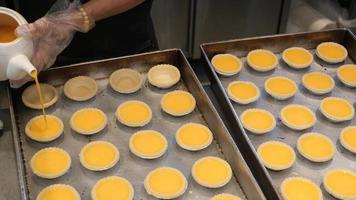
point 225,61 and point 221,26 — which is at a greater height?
point 225,61

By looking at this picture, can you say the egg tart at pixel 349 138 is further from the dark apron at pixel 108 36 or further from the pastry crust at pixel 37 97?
the pastry crust at pixel 37 97

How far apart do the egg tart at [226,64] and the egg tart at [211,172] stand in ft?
1.25

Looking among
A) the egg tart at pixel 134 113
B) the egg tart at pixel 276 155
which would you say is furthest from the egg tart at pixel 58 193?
the egg tart at pixel 276 155

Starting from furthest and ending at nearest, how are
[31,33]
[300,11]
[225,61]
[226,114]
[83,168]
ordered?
[300,11]
[225,61]
[226,114]
[83,168]
[31,33]

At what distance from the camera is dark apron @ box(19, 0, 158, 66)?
5.24 feet

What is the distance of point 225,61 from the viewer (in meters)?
1.60

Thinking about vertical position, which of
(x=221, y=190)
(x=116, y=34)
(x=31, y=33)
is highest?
(x=31, y=33)

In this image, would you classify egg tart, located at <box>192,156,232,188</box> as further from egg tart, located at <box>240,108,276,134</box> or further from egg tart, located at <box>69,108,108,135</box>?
egg tart, located at <box>69,108,108,135</box>

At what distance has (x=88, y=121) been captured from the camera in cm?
140

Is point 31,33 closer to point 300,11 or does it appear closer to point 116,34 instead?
point 116,34

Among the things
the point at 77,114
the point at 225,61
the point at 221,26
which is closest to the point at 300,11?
the point at 221,26

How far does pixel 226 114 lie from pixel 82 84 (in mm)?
470

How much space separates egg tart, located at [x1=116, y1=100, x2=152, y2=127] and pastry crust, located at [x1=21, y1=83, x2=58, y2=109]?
207 mm

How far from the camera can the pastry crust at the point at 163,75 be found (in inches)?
60.0
